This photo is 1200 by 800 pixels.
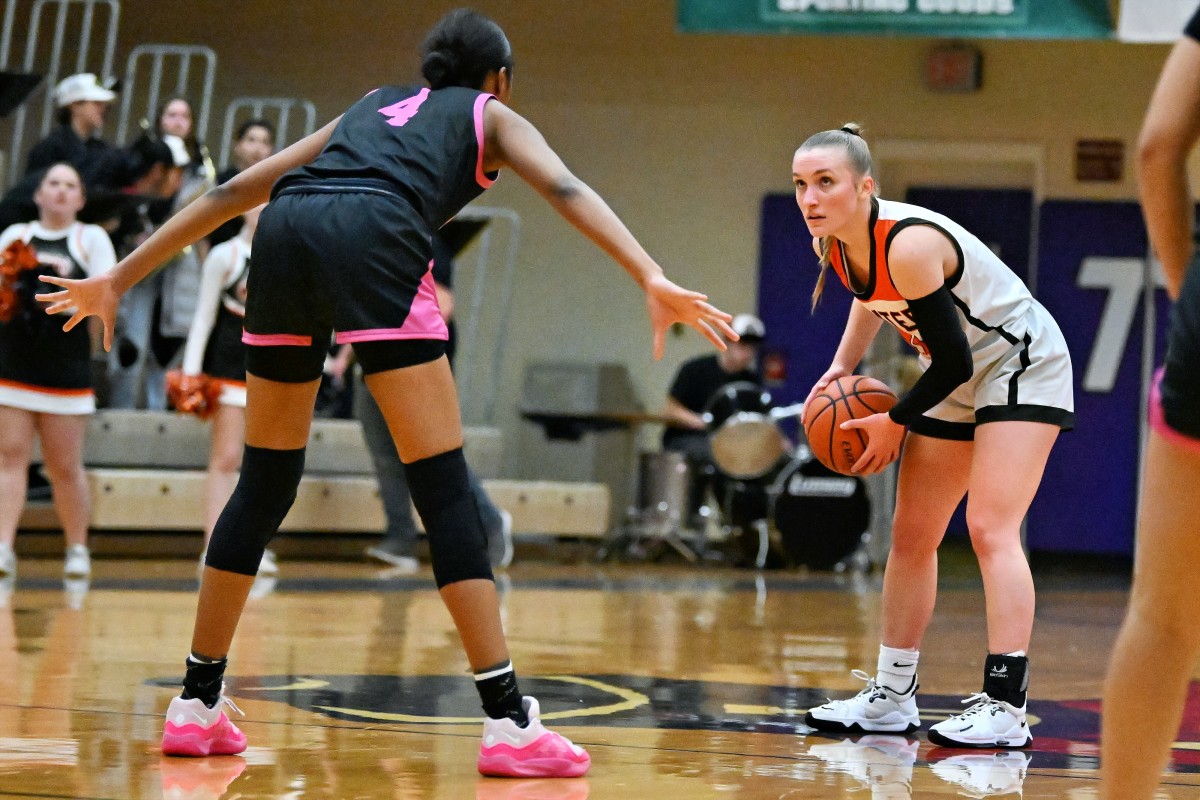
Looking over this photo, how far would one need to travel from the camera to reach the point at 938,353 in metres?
3.67

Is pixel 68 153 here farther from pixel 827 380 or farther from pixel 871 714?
pixel 871 714

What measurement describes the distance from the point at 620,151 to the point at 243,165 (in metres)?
5.01

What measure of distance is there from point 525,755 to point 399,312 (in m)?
0.92

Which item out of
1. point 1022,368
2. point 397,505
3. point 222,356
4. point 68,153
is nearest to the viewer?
point 1022,368

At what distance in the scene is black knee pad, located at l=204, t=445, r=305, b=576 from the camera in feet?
10.9

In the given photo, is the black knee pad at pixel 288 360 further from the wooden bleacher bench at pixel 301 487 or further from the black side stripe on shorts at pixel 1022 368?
the wooden bleacher bench at pixel 301 487

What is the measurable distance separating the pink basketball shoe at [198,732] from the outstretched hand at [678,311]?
1249 millimetres

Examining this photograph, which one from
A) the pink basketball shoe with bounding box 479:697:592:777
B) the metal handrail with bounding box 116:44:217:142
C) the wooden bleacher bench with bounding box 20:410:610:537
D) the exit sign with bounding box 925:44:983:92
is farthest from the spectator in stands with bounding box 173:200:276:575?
the exit sign with bounding box 925:44:983:92

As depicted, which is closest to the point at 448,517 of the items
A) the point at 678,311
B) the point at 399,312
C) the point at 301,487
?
the point at 399,312

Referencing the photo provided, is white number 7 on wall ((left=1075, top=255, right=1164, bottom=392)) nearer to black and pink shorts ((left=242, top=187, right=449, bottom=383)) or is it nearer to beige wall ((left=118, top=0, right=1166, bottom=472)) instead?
beige wall ((left=118, top=0, right=1166, bottom=472))

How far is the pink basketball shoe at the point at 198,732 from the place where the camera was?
332 cm

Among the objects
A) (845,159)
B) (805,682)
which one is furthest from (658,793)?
(805,682)

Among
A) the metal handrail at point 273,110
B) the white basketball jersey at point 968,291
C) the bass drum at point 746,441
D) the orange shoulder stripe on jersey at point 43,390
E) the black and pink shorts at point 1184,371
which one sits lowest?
the bass drum at point 746,441

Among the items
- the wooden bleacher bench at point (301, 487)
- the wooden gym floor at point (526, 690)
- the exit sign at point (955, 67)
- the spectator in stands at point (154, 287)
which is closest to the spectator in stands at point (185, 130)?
the spectator in stands at point (154, 287)
